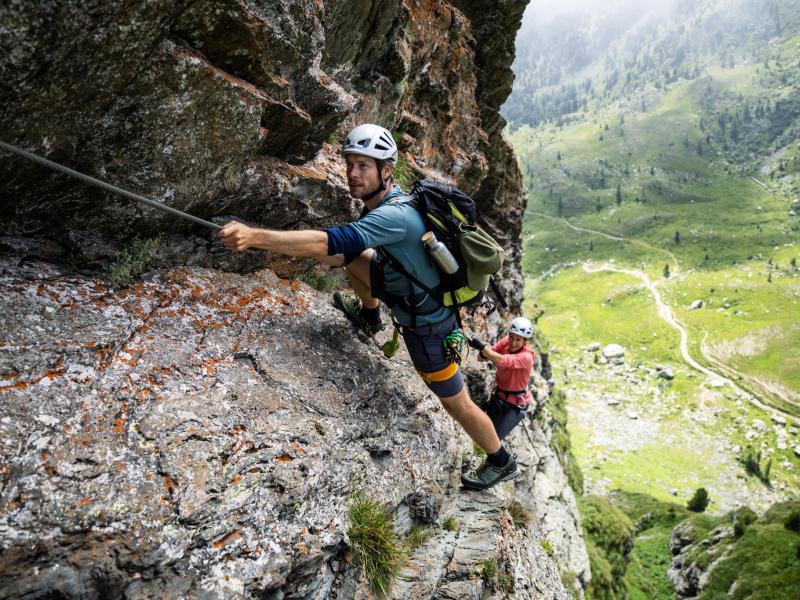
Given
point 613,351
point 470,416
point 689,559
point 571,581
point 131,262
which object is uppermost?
point 131,262

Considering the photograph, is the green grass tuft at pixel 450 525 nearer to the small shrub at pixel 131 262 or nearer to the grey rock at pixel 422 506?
the grey rock at pixel 422 506

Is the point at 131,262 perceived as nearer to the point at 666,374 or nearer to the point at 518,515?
the point at 518,515

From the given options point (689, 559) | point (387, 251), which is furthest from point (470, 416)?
point (689, 559)

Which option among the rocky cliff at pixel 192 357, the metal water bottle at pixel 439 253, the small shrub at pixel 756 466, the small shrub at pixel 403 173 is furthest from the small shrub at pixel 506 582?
the small shrub at pixel 756 466

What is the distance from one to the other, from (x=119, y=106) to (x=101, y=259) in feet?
7.36

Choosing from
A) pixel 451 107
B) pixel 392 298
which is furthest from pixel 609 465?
pixel 392 298

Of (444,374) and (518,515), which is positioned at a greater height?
(444,374)

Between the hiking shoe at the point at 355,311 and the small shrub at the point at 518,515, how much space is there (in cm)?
591

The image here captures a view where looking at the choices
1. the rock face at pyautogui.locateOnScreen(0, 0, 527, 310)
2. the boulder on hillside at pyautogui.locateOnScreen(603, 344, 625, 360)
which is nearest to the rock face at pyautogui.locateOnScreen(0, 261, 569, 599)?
the rock face at pyautogui.locateOnScreen(0, 0, 527, 310)

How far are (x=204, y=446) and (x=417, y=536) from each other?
4505mm

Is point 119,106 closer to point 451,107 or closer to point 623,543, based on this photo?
point 451,107

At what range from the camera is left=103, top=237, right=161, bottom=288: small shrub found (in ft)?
22.9

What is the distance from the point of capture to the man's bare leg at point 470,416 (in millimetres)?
8570

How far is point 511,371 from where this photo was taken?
43.2 feet
